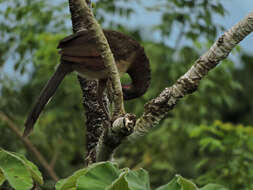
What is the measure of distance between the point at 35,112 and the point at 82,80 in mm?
381

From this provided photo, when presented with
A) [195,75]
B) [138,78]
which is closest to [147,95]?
[138,78]

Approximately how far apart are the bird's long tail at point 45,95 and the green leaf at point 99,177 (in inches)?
52.9

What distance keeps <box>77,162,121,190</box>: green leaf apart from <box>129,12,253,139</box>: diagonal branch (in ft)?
1.64

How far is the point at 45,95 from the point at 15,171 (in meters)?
1.38

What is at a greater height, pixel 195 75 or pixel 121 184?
pixel 195 75

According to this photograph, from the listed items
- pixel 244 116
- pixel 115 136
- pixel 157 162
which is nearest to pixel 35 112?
pixel 115 136

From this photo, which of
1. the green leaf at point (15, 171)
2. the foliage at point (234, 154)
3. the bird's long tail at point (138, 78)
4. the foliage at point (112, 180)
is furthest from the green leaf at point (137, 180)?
the bird's long tail at point (138, 78)

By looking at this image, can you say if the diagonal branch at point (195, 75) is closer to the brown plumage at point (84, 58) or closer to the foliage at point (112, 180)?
the foliage at point (112, 180)

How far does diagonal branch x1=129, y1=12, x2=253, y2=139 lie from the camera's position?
1.95 metres

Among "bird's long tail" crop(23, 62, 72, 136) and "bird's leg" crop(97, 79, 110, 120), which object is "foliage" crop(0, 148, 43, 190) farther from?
"bird's long tail" crop(23, 62, 72, 136)

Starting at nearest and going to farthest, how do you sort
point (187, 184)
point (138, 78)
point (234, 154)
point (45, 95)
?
point (187, 184) < point (45, 95) < point (234, 154) < point (138, 78)

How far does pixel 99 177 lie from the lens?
151cm

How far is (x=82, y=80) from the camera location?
9.41ft

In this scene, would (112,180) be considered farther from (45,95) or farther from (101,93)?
(45,95)
